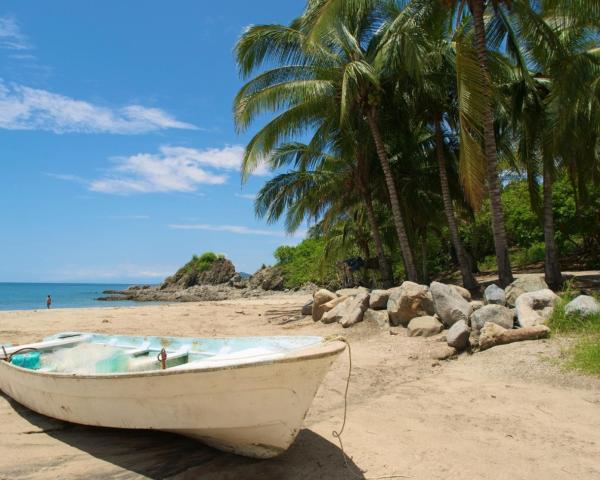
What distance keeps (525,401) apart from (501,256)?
246 inches

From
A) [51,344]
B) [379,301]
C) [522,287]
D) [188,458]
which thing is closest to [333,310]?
[379,301]

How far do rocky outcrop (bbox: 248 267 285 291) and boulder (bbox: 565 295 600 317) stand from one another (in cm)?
3205

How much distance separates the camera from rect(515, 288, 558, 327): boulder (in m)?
7.47

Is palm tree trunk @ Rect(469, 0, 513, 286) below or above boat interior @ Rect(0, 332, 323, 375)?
above

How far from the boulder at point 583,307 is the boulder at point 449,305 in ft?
5.20

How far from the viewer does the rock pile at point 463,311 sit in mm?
7137

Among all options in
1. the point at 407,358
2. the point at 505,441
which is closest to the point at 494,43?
the point at 407,358

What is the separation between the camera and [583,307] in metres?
7.11

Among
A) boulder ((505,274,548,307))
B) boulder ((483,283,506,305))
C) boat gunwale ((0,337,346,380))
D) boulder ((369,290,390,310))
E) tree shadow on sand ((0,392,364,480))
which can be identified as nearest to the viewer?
boat gunwale ((0,337,346,380))

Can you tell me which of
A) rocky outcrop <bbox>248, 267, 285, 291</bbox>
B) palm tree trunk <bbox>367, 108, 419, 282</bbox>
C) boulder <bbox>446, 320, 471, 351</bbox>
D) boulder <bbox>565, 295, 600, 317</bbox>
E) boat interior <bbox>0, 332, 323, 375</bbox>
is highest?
palm tree trunk <bbox>367, 108, 419, 282</bbox>

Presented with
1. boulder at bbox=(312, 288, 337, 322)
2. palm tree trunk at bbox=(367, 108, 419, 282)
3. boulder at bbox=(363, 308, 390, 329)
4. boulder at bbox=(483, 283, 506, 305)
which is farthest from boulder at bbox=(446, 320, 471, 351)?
palm tree trunk at bbox=(367, 108, 419, 282)

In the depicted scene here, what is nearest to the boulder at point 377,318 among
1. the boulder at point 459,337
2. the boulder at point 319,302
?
the boulder at point 319,302

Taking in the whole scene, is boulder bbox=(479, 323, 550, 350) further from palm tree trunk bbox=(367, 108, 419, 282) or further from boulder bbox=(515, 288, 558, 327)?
palm tree trunk bbox=(367, 108, 419, 282)

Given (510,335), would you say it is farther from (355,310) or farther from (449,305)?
(355,310)
